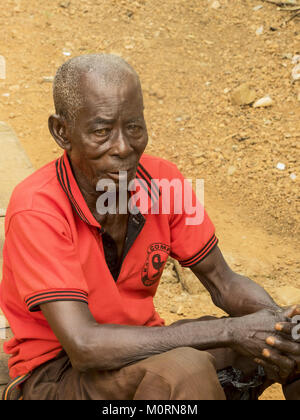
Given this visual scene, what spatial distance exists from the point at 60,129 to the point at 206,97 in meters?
4.29

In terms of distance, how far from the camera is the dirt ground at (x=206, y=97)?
15.9ft

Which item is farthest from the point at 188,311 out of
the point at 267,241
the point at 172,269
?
the point at 267,241

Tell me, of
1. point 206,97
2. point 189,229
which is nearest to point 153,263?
point 189,229

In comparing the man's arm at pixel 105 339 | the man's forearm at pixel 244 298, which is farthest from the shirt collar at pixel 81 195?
the man's forearm at pixel 244 298

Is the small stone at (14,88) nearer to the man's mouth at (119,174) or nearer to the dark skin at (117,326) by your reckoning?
the dark skin at (117,326)

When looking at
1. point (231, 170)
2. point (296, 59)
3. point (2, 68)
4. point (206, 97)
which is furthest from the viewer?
point (2, 68)

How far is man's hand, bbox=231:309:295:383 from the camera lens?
2148mm

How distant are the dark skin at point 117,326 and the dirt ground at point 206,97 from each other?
6.24 feet

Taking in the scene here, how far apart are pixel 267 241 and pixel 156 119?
2175mm

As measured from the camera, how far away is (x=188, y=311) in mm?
4113

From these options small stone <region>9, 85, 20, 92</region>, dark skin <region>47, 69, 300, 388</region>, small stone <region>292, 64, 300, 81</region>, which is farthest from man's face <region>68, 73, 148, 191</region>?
small stone <region>9, 85, 20, 92</region>

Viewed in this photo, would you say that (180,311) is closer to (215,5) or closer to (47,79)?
(47,79)

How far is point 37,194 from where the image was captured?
226 cm

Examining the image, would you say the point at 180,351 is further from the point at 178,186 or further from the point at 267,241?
the point at 267,241
